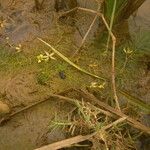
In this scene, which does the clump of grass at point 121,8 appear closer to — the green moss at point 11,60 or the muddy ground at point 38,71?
the muddy ground at point 38,71

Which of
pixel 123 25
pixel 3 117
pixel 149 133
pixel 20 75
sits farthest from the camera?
pixel 123 25

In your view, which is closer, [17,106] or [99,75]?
[17,106]

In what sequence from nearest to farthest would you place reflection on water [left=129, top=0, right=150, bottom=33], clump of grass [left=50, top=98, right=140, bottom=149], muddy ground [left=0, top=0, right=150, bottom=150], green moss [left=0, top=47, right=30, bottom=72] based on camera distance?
clump of grass [left=50, top=98, right=140, bottom=149]
muddy ground [left=0, top=0, right=150, bottom=150]
green moss [left=0, top=47, right=30, bottom=72]
reflection on water [left=129, top=0, right=150, bottom=33]

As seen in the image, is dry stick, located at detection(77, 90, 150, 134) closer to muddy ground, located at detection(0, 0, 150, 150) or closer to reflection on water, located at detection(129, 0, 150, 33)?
muddy ground, located at detection(0, 0, 150, 150)

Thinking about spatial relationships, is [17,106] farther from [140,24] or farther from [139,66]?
[140,24]

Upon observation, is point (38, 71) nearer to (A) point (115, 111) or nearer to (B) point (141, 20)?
(A) point (115, 111)

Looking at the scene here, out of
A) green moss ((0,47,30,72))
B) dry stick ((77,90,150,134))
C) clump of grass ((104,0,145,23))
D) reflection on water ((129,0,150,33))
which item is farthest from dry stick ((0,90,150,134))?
reflection on water ((129,0,150,33))

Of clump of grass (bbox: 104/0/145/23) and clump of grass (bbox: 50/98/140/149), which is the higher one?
clump of grass (bbox: 104/0/145/23)

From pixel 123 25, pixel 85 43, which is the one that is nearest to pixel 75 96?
pixel 85 43
